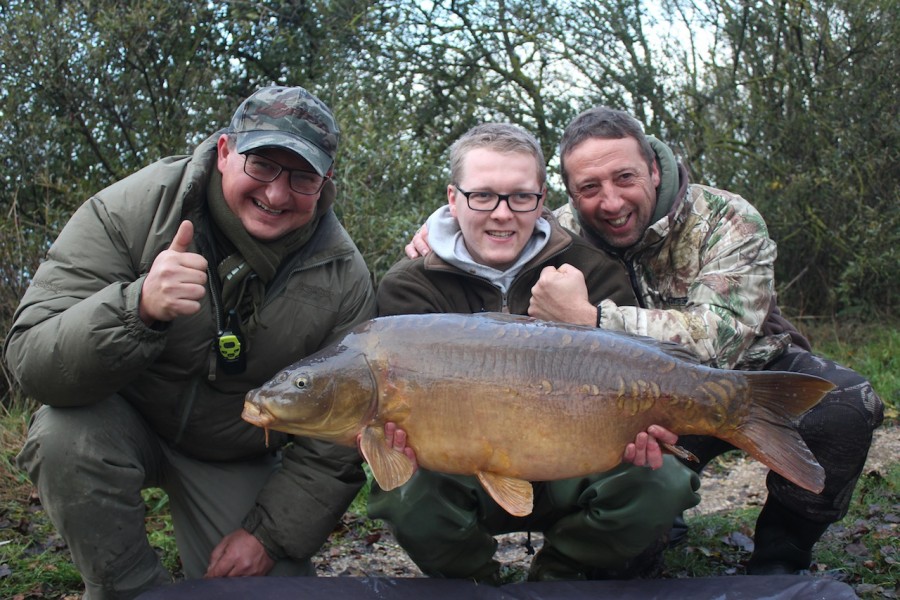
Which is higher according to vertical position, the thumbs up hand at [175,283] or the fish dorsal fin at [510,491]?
the thumbs up hand at [175,283]

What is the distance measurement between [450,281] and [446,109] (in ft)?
13.2

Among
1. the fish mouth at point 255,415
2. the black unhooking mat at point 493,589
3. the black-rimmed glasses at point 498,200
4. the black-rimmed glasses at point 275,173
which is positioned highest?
the black-rimmed glasses at point 275,173

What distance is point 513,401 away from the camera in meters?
2.01

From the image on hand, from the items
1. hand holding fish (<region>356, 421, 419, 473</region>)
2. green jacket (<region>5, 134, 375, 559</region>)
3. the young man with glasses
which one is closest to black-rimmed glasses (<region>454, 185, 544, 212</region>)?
the young man with glasses

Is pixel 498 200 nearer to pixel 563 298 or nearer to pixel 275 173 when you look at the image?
pixel 563 298

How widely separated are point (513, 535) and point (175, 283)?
5.56 ft

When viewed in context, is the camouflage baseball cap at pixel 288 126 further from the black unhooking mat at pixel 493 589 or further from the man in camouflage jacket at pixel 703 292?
the black unhooking mat at pixel 493 589

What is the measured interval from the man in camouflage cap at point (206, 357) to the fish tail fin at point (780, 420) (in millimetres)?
1140

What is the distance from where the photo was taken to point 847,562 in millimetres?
2699

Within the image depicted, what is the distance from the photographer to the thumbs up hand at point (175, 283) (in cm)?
209

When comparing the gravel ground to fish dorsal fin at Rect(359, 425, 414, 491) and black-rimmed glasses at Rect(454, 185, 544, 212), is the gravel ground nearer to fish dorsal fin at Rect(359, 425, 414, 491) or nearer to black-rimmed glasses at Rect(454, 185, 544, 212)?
fish dorsal fin at Rect(359, 425, 414, 491)

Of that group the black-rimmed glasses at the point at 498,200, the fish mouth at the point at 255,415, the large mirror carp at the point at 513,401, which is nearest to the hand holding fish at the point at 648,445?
the large mirror carp at the point at 513,401

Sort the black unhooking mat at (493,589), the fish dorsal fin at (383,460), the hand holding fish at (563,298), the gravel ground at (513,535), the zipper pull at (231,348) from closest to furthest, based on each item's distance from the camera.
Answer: the fish dorsal fin at (383,460) < the black unhooking mat at (493,589) < the hand holding fish at (563,298) < the zipper pull at (231,348) < the gravel ground at (513,535)

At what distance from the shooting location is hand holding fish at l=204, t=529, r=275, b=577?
95.8 inches
